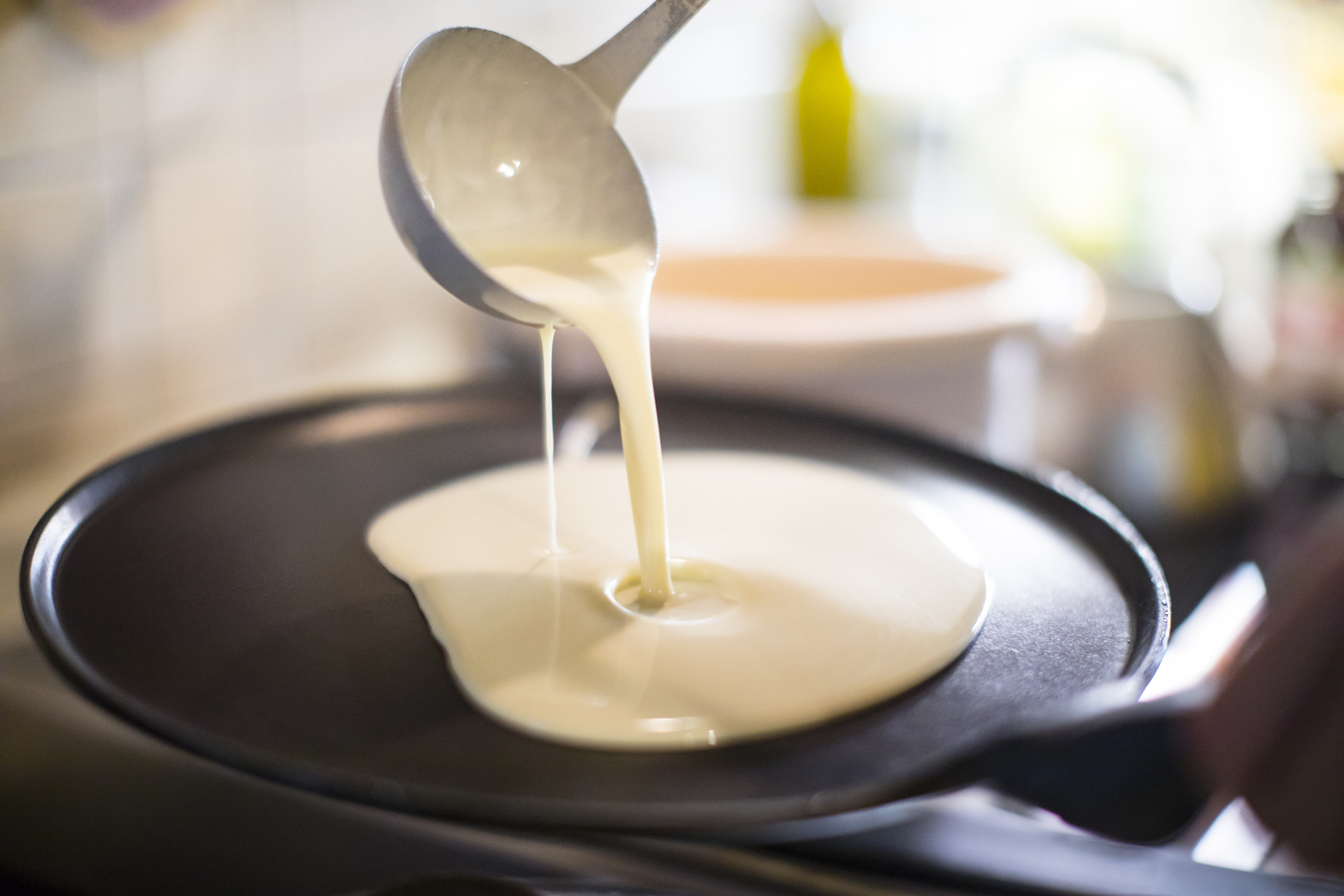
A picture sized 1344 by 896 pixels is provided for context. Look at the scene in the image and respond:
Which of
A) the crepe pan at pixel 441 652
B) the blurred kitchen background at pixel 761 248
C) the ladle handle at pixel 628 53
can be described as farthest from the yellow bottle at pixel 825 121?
the ladle handle at pixel 628 53

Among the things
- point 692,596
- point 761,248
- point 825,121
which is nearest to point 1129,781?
point 692,596

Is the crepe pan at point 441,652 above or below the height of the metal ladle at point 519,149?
below

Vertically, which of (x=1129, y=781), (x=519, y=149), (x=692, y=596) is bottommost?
(x=1129, y=781)

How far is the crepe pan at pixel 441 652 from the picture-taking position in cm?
39

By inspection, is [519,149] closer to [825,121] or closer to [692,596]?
[692,596]

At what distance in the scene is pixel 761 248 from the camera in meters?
1.07

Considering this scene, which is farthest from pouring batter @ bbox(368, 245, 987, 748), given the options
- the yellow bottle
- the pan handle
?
the yellow bottle

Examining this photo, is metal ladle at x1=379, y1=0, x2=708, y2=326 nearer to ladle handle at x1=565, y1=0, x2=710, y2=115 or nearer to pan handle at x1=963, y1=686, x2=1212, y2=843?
ladle handle at x1=565, y1=0, x2=710, y2=115

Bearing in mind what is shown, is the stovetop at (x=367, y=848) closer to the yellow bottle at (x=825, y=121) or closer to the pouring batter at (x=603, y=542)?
the pouring batter at (x=603, y=542)

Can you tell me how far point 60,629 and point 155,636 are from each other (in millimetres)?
36

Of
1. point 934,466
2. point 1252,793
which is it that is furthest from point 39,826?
point 1252,793

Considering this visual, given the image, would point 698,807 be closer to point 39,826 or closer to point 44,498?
point 39,826

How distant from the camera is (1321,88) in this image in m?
1.52

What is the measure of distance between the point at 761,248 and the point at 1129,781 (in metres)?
0.57
